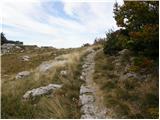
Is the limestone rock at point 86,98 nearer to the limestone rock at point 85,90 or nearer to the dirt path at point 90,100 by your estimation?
the dirt path at point 90,100

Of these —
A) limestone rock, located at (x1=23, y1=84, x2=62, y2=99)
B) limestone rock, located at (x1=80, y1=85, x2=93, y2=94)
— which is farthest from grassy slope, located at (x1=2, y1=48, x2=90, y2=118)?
limestone rock, located at (x1=23, y1=84, x2=62, y2=99)

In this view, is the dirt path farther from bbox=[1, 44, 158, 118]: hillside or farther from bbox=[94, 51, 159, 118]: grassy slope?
bbox=[94, 51, 159, 118]: grassy slope

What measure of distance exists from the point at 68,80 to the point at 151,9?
17.1 feet

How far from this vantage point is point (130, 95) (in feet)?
40.2

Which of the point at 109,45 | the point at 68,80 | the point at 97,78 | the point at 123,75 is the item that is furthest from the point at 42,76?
the point at 109,45

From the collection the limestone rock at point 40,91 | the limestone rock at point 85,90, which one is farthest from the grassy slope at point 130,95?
the limestone rock at point 40,91

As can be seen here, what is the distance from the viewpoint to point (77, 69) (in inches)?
699

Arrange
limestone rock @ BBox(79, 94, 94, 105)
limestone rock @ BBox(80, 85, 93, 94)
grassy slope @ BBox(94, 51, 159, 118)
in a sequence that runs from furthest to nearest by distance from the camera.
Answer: limestone rock @ BBox(80, 85, 93, 94)
limestone rock @ BBox(79, 94, 94, 105)
grassy slope @ BBox(94, 51, 159, 118)

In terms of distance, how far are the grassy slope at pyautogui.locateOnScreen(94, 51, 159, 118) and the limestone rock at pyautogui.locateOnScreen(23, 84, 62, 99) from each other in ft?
7.05

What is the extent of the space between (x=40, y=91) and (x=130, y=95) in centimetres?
409

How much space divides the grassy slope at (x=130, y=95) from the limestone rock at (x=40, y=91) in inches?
84.5

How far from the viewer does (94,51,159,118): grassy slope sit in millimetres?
10789

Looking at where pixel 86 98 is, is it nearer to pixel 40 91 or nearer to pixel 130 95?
pixel 130 95

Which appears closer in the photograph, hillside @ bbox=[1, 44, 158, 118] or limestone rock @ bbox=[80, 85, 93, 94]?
hillside @ bbox=[1, 44, 158, 118]
